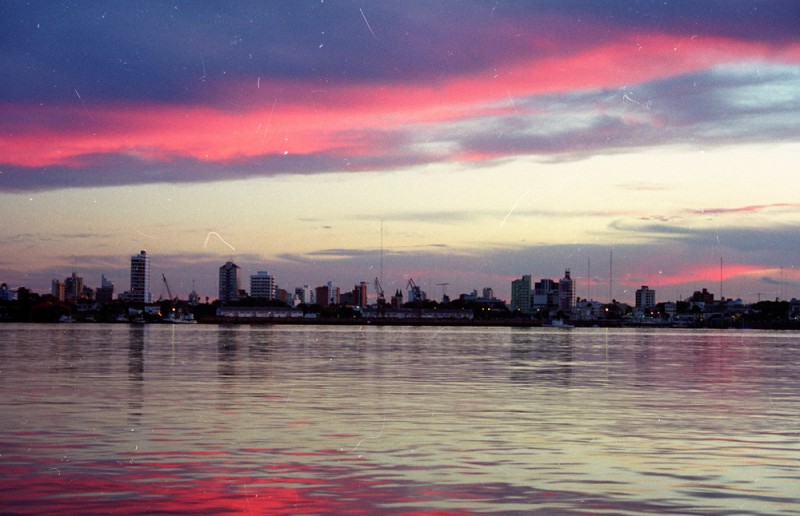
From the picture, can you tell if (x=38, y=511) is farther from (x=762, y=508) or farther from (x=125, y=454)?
(x=762, y=508)

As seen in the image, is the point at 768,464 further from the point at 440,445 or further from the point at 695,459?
the point at 440,445

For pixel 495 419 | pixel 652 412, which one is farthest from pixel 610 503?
pixel 652 412

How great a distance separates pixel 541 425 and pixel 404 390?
17.2 metres

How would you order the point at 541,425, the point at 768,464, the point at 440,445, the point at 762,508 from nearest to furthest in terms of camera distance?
the point at 762,508, the point at 768,464, the point at 440,445, the point at 541,425

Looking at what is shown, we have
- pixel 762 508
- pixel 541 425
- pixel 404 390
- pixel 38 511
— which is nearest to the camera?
pixel 38 511

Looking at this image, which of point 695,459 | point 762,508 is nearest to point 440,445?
point 695,459

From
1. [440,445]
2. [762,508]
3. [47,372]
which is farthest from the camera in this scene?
[47,372]

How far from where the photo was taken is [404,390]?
54594mm

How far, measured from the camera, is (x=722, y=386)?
62500 millimetres

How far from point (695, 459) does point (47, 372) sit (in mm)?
48031

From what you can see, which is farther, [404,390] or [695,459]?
[404,390]

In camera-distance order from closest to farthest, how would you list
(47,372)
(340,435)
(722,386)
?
1. (340,435)
2. (722,386)
3. (47,372)

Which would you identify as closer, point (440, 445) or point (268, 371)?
point (440, 445)

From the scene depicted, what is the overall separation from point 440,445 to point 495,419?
336 inches
